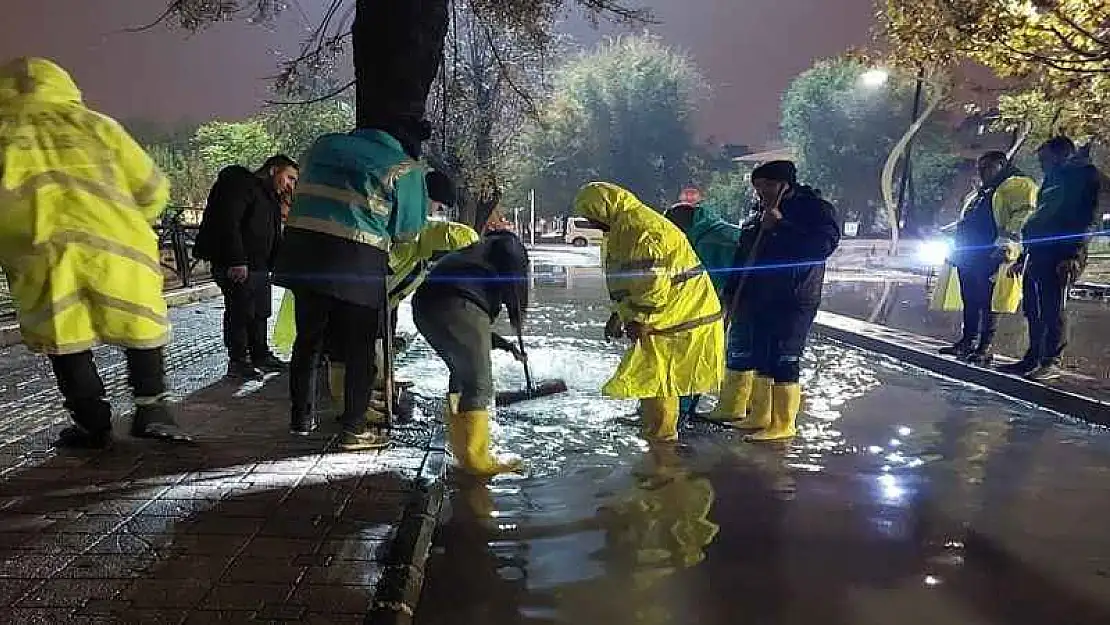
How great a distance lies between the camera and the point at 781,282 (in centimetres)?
564

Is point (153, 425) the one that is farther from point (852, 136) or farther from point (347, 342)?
point (852, 136)

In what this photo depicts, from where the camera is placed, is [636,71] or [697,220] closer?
[697,220]

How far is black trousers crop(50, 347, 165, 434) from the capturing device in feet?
14.2

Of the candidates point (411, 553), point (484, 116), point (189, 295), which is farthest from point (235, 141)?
point (411, 553)

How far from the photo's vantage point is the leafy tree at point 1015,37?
10242 millimetres

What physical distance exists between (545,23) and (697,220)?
14.7 ft

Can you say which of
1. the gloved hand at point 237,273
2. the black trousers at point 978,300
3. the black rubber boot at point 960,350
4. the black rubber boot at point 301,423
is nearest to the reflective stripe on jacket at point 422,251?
the black rubber boot at point 301,423

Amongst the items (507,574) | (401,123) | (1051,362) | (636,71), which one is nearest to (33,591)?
(507,574)

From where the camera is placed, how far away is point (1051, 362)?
7621mm

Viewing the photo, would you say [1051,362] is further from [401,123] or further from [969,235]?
[401,123]

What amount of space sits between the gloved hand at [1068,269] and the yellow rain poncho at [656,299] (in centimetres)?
336

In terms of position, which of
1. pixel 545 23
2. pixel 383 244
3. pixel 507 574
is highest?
pixel 545 23

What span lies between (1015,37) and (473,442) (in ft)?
29.9

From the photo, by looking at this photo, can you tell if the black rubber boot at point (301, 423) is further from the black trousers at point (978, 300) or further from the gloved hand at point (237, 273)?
the black trousers at point (978, 300)
